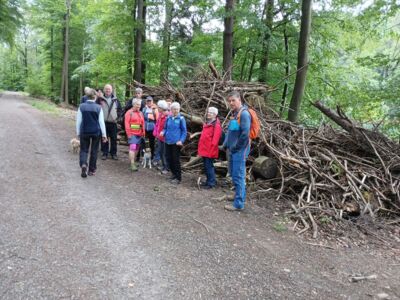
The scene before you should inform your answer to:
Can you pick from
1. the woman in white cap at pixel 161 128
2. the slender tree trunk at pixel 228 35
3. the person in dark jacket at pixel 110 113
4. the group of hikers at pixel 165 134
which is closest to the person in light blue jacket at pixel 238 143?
the group of hikers at pixel 165 134

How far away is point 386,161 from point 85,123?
7348mm

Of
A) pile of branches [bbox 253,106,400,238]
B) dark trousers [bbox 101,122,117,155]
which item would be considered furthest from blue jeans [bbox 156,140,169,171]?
pile of branches [bbox 253,106,400,238]

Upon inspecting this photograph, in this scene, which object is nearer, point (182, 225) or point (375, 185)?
point (182, 225)

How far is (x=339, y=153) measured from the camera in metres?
8.34

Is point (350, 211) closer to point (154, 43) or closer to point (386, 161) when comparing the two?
point (386, 161)

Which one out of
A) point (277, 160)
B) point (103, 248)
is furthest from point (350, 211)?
point (103, 248)

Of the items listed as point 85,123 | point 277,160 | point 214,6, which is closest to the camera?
point 85,123

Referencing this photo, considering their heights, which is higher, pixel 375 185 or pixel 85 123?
pixel 85 123

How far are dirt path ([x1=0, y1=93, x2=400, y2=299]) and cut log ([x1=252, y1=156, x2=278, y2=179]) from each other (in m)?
1.32

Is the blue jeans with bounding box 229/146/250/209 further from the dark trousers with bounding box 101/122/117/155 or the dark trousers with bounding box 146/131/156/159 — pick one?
the dark trousers with bounding box 101/122/117/155

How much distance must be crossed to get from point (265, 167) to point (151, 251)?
402 centimetres

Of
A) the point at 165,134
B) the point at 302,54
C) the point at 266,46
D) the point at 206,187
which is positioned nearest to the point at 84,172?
the point at 165,134

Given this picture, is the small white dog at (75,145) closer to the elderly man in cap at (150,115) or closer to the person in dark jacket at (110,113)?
the person in dark jacket at (110,113)

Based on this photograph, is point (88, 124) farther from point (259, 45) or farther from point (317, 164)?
point (259, 45)
